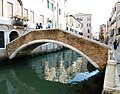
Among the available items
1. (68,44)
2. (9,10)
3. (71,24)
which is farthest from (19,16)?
(71,24)

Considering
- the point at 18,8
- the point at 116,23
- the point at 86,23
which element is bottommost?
the point at 116,23

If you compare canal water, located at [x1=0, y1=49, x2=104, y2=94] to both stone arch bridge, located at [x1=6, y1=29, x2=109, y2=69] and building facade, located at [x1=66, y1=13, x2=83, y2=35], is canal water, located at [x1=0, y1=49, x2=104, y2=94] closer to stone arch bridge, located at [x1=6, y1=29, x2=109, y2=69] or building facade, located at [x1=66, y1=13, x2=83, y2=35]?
stone arch bridge, located at [x1=6, y1=29, x2=109, y2=69]

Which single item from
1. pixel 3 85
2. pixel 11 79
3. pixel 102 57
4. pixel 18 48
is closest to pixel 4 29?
pixel 18 48

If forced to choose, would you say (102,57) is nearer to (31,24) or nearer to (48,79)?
(48,79)

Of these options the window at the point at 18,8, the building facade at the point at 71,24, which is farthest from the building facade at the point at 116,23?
the window at the point at 18,8

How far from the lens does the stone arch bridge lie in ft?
34.5

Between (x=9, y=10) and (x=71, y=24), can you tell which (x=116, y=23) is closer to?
(x=71, y=24)

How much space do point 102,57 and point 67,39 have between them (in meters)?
2.24

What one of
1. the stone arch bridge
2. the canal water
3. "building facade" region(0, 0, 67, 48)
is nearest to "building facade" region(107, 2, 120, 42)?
"building facade" region(0, 0, 67, 48)

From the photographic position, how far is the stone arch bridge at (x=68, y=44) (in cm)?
1052

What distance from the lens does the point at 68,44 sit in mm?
11695

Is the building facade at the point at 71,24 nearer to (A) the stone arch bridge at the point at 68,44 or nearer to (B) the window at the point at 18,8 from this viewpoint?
(B) the window at the point at 18,8

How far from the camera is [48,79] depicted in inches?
412

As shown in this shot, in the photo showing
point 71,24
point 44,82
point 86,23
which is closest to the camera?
point 44,82
